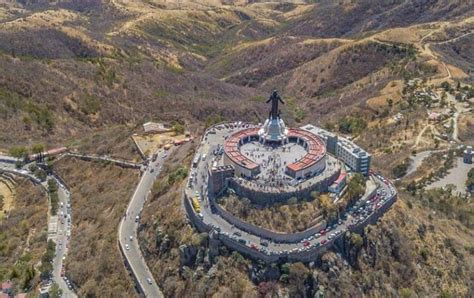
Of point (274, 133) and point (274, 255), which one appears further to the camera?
point (274, 133)

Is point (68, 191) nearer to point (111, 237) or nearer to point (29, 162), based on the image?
point (29, 162)

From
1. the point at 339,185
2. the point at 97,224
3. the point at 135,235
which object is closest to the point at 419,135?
the point at 339,185

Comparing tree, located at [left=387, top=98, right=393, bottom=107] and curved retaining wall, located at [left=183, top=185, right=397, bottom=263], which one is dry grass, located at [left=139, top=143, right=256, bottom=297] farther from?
tree, located at [left=387, top=98, right=393, bottom=107]

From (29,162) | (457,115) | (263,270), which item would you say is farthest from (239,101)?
(263,270)

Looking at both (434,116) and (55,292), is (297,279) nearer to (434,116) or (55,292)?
(55,292)

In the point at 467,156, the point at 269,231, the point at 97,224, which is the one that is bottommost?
the point at 97,224

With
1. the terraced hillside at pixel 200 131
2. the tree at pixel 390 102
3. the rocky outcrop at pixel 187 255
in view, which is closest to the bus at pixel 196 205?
the terraced hillside at pixel 200 131

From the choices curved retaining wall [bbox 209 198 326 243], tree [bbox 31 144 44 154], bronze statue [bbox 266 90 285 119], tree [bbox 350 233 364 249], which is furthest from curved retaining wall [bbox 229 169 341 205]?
tree [bbox 31 144 44 154]
